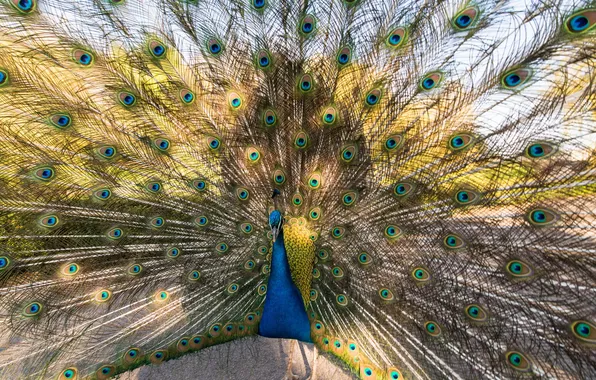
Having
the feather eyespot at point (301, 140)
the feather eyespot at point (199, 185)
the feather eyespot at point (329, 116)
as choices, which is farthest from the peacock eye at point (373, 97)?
the feather eyespot at point (199, 185)

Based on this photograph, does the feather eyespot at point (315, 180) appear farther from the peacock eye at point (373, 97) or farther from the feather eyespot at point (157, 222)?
the feather eyespot at point (157, 222)

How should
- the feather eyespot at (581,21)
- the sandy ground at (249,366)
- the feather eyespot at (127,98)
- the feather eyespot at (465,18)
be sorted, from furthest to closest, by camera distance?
the sandy ground at (249,366)
the feather eyespot at (127,98)
the feather eyespot at (465,18)
the feather eyespot at (581,21)

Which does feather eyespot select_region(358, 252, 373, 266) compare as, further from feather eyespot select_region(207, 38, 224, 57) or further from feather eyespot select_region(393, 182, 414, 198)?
feather eyespot select_region(207, 38, 224, 57)

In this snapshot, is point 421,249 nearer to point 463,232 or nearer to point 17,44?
point 463,232

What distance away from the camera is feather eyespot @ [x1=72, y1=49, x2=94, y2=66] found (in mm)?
1550

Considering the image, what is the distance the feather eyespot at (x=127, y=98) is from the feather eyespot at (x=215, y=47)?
0.52 m

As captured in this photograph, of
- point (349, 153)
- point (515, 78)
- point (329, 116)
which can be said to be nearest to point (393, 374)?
point (349, 153)

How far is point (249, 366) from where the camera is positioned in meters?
2.33

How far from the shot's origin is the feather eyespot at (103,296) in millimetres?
1745

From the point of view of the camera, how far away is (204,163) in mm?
1926

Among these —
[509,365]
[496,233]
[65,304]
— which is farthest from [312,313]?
[65,304]

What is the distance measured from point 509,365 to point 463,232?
596 millimetres

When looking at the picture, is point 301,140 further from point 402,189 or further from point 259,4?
point 259,4

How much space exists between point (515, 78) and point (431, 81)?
353 millimetres
